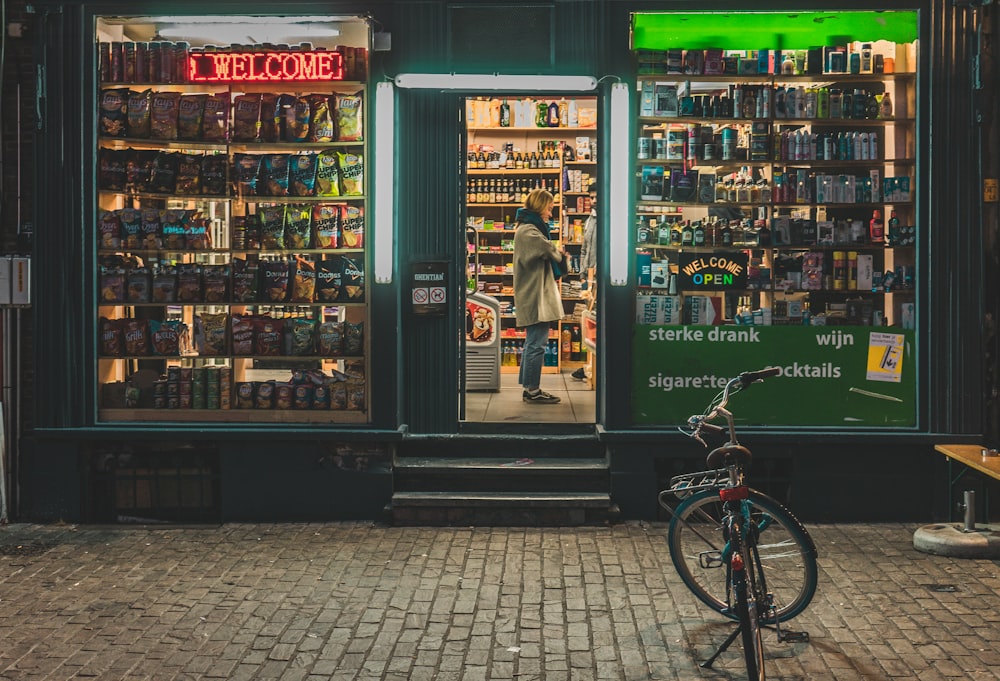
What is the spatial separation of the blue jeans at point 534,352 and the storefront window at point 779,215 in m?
2.23

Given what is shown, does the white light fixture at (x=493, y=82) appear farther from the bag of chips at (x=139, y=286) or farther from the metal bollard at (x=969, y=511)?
the metal bollard at (x=969, y=511)

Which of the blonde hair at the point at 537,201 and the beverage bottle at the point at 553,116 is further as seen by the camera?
the beverage bottle at the point at 553,116

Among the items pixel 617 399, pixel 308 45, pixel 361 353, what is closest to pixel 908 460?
pixel 617 399

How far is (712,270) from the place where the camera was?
8180mm

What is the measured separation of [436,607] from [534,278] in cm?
475

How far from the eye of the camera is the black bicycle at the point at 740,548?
4.90m

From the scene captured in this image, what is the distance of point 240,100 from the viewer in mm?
8219

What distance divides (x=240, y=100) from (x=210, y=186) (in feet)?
2.22

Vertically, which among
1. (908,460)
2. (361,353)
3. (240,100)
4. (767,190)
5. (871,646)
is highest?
(240,100)

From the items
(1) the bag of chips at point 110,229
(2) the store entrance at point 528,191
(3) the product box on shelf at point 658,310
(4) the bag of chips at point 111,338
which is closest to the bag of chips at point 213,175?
(1) the bag of chips at point 110,229

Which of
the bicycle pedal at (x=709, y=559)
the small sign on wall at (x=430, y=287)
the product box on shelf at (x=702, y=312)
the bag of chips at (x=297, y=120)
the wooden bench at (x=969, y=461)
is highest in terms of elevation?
the bag of chips at (x=297, y=120)

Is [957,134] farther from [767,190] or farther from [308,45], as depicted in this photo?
[308,45]

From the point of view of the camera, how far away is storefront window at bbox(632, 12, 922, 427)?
7.97 meters

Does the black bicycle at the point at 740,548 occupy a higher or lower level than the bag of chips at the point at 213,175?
lower
